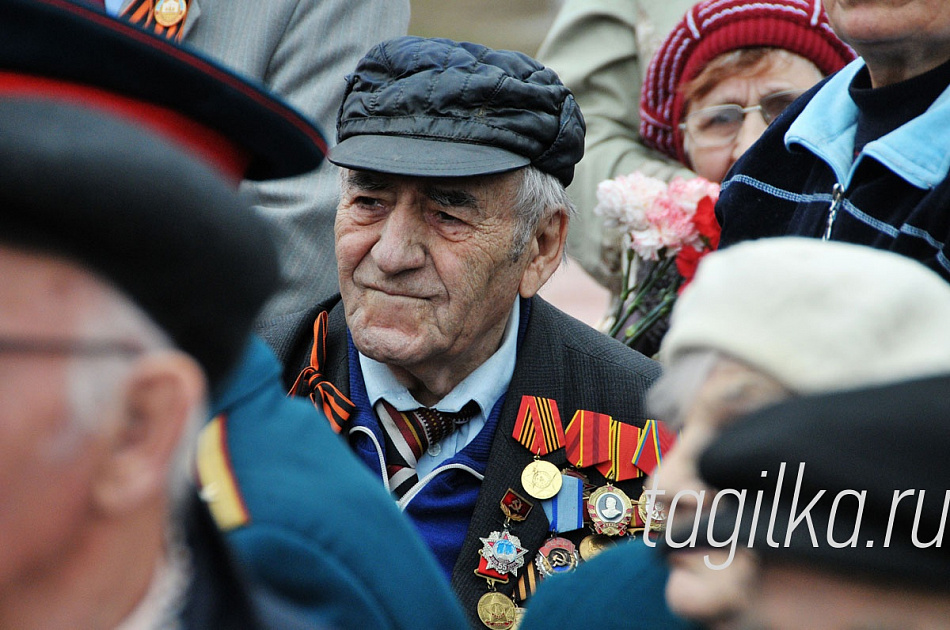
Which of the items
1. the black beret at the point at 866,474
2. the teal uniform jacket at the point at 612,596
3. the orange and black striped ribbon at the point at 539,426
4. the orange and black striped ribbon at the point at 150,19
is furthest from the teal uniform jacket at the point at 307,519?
the orange and black striped ribbon at the point at 150,19

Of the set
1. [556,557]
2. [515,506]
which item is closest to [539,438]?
[515,506]

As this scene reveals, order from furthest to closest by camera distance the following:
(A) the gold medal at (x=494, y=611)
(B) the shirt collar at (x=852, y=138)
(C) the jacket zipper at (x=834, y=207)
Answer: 1. (A) the gold medal at (x=494, y=611)
2. (C) the jacket zipper at (x=834, y=207)
3. (B) the shirt collar at (x=852, y=138)

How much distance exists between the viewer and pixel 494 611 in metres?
2.51

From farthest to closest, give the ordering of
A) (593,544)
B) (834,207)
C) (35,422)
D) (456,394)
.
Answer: (456,394), (593,544), (834,207), (35,422)

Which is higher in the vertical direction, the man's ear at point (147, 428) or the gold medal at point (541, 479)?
the man's ear at point (147, 428)

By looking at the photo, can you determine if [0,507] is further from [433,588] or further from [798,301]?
[798,301]

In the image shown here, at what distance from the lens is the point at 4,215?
0.96 metres

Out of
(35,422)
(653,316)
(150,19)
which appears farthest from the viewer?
(653,316)

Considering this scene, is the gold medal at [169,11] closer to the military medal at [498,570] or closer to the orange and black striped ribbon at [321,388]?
the orange and black striped ribbon at [321,388]

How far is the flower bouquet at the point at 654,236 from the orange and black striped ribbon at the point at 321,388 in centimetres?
97

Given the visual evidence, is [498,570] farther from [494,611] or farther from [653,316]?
[653,316]

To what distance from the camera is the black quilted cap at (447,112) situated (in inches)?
107

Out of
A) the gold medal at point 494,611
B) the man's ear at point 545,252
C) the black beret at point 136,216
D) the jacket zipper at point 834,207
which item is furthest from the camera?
the man's ear at point 545,252

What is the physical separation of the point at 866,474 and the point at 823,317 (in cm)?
17
